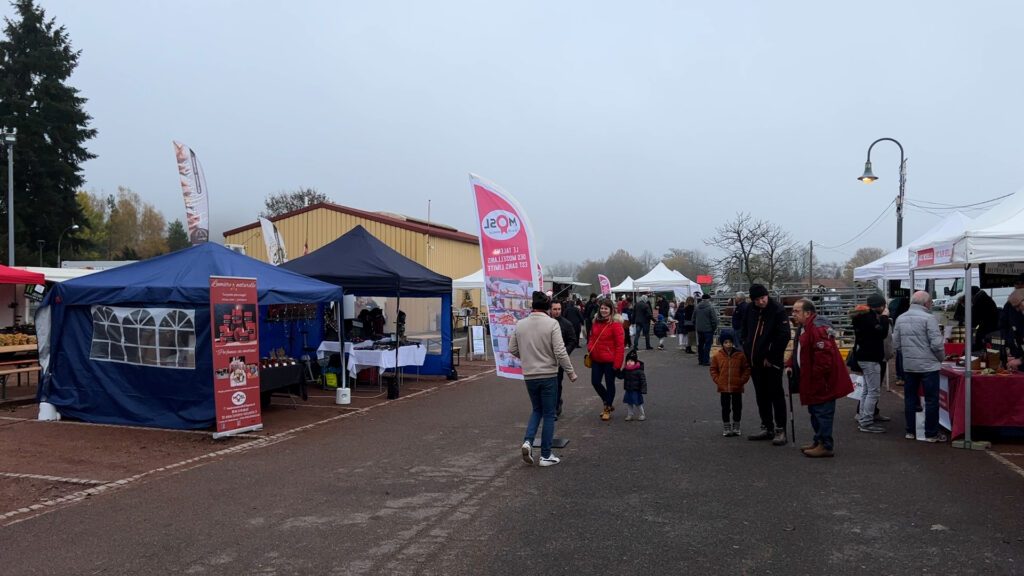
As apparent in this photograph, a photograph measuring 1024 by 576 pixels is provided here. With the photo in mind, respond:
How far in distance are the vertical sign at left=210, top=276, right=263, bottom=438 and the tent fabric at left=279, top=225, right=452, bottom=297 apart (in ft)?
9.99

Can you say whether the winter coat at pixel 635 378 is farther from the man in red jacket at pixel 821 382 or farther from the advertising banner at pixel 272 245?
the advertising banner at pixel 272 245

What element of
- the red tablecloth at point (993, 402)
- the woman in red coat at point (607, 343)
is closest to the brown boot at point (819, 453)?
the red tablecloth at point (993, 402)

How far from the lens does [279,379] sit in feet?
34.6

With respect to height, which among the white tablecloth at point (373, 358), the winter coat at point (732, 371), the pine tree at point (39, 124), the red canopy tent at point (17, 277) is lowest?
the white tablecloth at point (373, 358)

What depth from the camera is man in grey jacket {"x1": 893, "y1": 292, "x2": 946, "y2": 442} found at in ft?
24.6

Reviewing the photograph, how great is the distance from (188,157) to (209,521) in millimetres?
9494

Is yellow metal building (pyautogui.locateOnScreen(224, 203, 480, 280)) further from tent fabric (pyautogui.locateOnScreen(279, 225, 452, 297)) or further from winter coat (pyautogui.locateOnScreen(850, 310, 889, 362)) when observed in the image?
winter coat (pyautogui.locateOnScreen(850, 310, 889, 362))

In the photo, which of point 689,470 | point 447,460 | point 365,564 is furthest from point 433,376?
point 365,564

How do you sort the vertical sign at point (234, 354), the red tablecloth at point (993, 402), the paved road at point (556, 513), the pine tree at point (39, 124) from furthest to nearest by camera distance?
the pine tree at point (39, 124) → the vertical sign at point (234, 354) → the red tablecloth at point (993, 402) → the paved road at point (556, 513)

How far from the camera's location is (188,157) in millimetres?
12875

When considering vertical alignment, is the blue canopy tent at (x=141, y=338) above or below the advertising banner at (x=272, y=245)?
below

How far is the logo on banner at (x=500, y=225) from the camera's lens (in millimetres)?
8234

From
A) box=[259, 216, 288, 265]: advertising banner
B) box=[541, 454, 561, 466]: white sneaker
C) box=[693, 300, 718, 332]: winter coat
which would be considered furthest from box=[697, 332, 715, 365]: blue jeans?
box=[541, 454, 561, 466]: white sneaker

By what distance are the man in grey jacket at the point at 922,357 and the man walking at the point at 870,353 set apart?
1.64 ft
